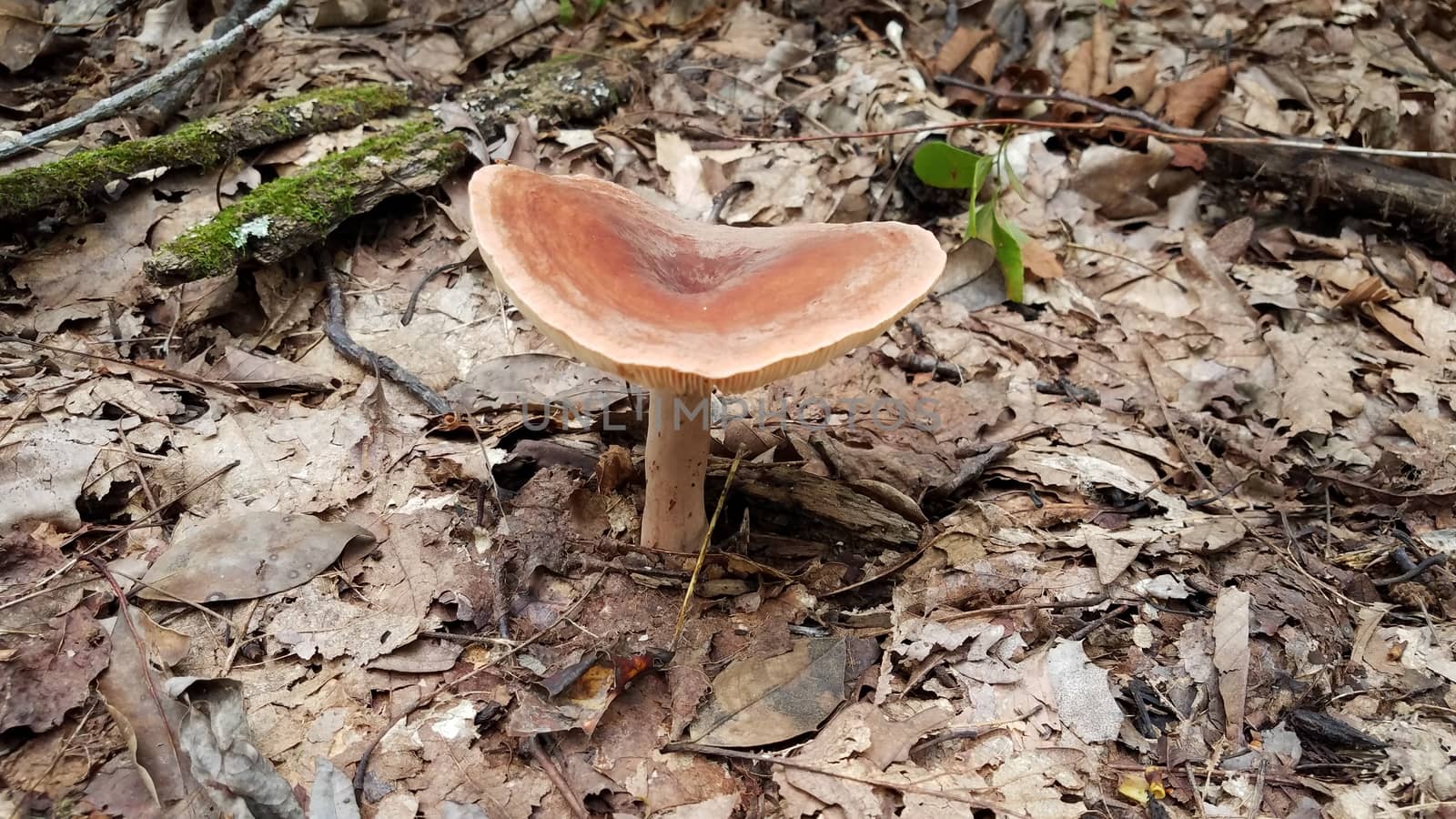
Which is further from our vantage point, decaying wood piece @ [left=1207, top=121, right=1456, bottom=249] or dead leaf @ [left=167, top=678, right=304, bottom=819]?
decaying wood piece @ [left=1207, top=121, right=1456, bottom=249]

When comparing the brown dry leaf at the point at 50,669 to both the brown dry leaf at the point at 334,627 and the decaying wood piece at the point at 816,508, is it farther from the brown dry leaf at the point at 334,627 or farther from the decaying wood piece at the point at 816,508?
the decaying wood piece at the point at 816,508

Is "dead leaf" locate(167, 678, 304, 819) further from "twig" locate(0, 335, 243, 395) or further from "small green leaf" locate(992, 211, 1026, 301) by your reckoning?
"small green leaf" locate(992, 211, 1026, 301)

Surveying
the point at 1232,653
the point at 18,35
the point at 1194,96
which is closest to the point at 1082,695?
the point at 1232,653

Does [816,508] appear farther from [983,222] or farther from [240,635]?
[983,222]

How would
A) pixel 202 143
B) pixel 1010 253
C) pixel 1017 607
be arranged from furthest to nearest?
1. pixel 1010 253
2. pixel 202 143
3. pixel 1017 607

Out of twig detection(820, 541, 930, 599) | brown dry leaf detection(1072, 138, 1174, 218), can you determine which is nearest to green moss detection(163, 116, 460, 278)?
twig detection(820, 541, 930, 599)
